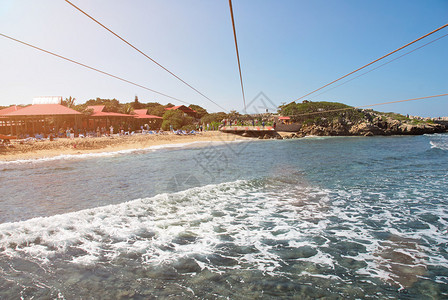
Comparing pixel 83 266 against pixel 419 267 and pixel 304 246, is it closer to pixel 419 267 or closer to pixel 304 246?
pixel 304 246

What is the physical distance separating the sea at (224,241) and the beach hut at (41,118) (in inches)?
874

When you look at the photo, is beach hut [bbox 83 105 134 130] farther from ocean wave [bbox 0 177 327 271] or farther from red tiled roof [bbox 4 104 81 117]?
ocean wave [bbox 0 177 327 271]

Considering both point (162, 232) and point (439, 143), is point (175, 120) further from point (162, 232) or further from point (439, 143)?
point (439, 143)

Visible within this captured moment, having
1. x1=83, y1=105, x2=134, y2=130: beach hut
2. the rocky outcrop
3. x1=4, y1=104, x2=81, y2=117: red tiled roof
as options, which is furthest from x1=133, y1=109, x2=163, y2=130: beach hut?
the rocky outcrop

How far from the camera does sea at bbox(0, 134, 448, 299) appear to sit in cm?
398

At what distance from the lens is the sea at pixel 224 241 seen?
13.1 ft

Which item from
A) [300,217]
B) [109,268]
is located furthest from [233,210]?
[109,268]

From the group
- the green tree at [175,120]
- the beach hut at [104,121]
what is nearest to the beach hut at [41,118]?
the beach hut at [104,121]

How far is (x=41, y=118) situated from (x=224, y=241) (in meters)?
34.7

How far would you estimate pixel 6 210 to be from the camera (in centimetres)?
793

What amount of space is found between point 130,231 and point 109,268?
1734mm

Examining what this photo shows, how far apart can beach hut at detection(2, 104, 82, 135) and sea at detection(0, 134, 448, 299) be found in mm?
22193

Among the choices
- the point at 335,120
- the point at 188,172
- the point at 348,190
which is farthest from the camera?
the point at 335,120

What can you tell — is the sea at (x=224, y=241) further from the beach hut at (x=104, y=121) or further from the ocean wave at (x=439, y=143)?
the beach hut at (x=104, y=121)
